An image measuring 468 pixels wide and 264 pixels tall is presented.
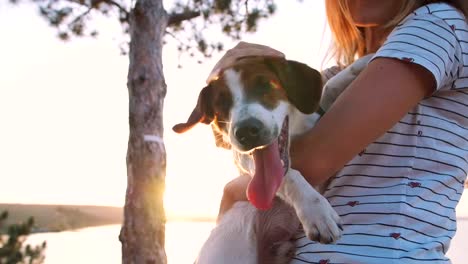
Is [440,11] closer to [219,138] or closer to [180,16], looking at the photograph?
[219,138]

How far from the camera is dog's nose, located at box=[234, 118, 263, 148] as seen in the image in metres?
1.29

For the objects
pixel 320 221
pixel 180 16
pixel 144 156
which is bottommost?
pixel 320 221

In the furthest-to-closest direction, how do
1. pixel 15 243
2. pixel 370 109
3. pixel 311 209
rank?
pixel 15 243 < pixel 311 209 < pixel 370 109

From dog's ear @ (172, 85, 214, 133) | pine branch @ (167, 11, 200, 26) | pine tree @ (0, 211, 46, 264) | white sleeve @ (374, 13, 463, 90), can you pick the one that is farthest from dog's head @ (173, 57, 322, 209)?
pine branch @ (167, 11, 200, 26)

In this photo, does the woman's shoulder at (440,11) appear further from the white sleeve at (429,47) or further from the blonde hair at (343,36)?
the blonde hair at (343,36)

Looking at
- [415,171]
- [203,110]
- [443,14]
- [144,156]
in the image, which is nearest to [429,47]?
[443,14]

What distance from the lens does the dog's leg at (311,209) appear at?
1153 mm

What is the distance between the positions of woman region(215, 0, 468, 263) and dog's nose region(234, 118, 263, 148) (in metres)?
0.10

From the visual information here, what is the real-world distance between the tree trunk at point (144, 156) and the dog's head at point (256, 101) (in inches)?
131

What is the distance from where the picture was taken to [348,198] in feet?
3.95

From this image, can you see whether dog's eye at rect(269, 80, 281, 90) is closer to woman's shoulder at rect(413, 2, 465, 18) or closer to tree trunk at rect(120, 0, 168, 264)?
woman's shoulder at rect(413, 2, 465, 18)

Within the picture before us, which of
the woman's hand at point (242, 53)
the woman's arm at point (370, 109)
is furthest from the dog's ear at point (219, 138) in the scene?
the woman's arm at point (370, 109)

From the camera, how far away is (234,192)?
56.9 inches

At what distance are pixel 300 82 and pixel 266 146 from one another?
300 millimetres
